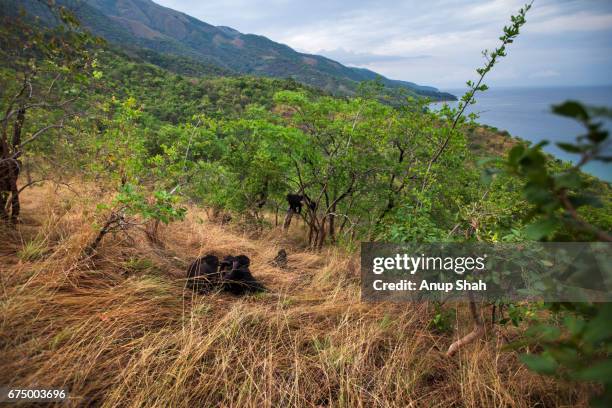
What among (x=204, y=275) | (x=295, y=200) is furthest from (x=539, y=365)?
(x=295, y=200)

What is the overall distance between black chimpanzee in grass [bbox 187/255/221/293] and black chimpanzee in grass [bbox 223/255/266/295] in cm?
9

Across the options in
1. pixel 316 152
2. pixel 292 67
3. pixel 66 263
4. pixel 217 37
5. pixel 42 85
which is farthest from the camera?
pixel 217 37

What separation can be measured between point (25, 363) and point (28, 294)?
0.60 metres

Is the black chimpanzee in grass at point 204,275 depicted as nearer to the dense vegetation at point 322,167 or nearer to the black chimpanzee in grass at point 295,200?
the dense vegetation at point 322,167

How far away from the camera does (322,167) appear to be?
254 inches

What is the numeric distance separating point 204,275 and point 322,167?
13.0ft

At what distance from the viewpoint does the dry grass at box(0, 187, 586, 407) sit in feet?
5.92

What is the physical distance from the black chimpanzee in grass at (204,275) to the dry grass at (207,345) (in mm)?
120

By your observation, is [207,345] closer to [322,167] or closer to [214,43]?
[322,167]

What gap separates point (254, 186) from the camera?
7.68 m

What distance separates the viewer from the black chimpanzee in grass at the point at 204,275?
2.86 metres

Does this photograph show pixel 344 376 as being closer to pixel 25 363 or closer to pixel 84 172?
pixel 25 363

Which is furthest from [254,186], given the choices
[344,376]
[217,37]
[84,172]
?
[217,37]

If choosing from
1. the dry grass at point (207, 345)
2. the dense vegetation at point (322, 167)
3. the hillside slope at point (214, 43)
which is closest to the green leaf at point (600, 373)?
the dense vegetation at point (322, 167)
